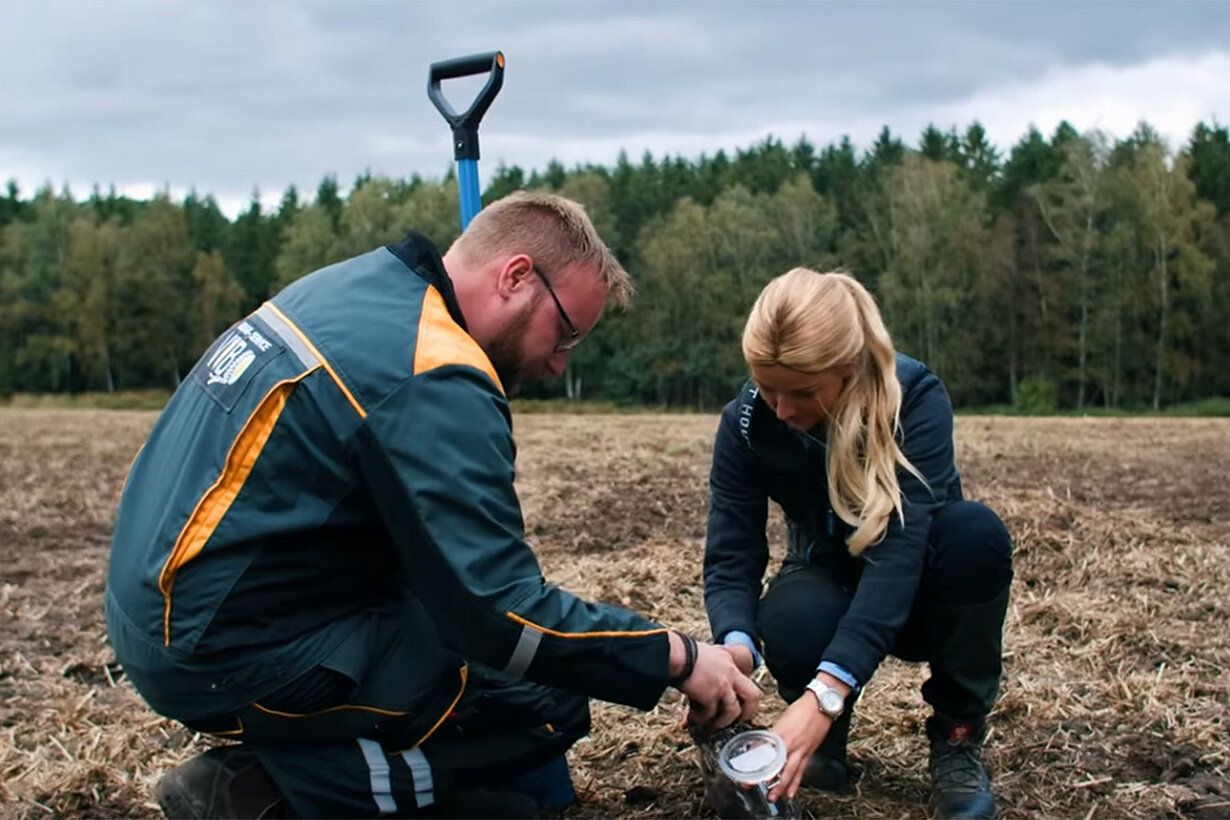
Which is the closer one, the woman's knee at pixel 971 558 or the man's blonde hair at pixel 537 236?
the man's blonde hair at pixel 537 236

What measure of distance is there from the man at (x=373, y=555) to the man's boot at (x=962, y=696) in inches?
24.1

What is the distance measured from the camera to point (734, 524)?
358cm

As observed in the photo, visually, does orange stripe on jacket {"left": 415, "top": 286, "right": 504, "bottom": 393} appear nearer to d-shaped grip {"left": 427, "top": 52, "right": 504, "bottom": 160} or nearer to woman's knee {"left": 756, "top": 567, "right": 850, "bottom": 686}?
woman's knee {"left": 756, "top": 567, "right": 850, "bottom": 686}

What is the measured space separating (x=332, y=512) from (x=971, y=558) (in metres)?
1.64

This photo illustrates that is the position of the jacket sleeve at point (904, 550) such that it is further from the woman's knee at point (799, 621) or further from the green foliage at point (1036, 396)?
the green foliage at point (1036, 396)

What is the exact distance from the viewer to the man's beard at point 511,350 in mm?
3002

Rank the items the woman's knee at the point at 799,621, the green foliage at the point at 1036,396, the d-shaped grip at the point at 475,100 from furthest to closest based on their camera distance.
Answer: the green foliage at the point at 1036,396 → the d-shaped grip at the point at 475,100 → the woman's knee at the point at 799,621

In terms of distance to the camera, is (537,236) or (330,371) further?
(537,236)

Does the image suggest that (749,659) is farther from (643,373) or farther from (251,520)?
(643,373)

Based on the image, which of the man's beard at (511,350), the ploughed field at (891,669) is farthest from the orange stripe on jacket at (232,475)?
the ploughed field at (891,669)

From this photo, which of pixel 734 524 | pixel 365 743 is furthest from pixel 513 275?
pixel 365 743

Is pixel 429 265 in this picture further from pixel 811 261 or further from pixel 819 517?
pixel 811 261

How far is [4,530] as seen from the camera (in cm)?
898

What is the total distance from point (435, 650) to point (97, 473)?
11.1 metres
